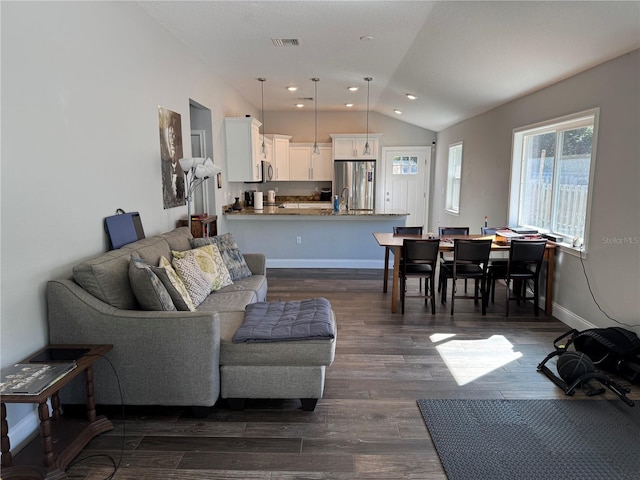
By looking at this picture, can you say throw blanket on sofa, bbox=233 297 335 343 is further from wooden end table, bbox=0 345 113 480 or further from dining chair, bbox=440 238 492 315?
dining chair, bbox=440 238 492 315

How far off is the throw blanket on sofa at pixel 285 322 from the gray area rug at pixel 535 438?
847 mm

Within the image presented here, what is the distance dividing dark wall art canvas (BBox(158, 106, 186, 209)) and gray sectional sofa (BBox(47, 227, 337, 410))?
1671 millimetres

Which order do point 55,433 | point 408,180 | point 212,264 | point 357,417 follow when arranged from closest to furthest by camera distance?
1. point 55,433
2. point 357,417
3. point 212,264
4. point 408,180

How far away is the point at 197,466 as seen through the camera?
2.03 meters

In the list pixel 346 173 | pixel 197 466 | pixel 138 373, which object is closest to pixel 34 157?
pixel 138 373

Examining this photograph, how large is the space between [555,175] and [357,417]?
349 cm

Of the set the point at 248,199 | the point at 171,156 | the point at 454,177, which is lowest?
the point at 248,199

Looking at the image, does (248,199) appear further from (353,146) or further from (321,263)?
(353,146)

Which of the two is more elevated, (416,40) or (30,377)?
(416,40)

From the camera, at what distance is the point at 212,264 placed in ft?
11.7

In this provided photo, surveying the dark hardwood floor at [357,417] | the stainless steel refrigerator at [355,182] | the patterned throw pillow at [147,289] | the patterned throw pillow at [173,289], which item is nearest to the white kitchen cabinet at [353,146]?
the stainless steel refrigerator at [355,182]

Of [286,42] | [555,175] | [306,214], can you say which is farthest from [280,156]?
[555,175]

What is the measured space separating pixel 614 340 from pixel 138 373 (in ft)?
10.8

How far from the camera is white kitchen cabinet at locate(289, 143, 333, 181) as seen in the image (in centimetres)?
864
